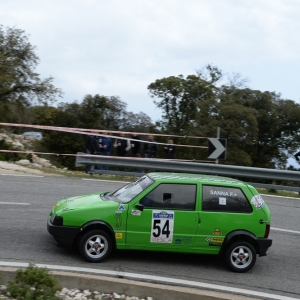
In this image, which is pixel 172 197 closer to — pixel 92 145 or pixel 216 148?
pixel 216 148

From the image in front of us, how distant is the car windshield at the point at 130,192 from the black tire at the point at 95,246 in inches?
26.4

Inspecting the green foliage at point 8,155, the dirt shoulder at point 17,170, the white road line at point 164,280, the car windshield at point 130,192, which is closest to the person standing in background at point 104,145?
the dirt shoulder at point 17,170

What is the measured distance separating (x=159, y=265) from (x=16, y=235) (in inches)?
105

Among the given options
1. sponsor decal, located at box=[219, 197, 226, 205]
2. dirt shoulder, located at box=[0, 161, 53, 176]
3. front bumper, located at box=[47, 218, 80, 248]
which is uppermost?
dirt shoulder, located at box=[0, 161, 53, 176]

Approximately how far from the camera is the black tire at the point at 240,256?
28.3 ft

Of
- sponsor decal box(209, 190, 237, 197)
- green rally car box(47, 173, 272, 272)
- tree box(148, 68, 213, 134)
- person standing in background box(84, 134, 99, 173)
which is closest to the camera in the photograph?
green rally car box(47, 173, 272, 272)

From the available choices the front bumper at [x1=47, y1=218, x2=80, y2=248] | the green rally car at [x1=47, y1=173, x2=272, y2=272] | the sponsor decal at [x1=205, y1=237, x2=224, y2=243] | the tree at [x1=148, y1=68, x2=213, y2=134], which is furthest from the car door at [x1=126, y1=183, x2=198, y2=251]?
the tree at [x1=148, y1=68, x2=213, y2=134]

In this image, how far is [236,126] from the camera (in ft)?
112

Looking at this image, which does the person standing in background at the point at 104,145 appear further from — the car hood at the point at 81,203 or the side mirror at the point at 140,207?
the side mirror at the point at 140,207

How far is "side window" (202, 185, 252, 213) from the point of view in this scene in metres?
8.62

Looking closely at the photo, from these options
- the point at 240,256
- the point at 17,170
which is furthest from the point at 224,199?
the point at 17,170

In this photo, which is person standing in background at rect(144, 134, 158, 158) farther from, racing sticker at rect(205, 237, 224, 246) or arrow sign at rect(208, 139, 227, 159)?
racing sticker at rect(205, 237, 224, 246)

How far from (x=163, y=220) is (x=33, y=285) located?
2618mm

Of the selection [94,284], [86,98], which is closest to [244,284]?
[94,284]
